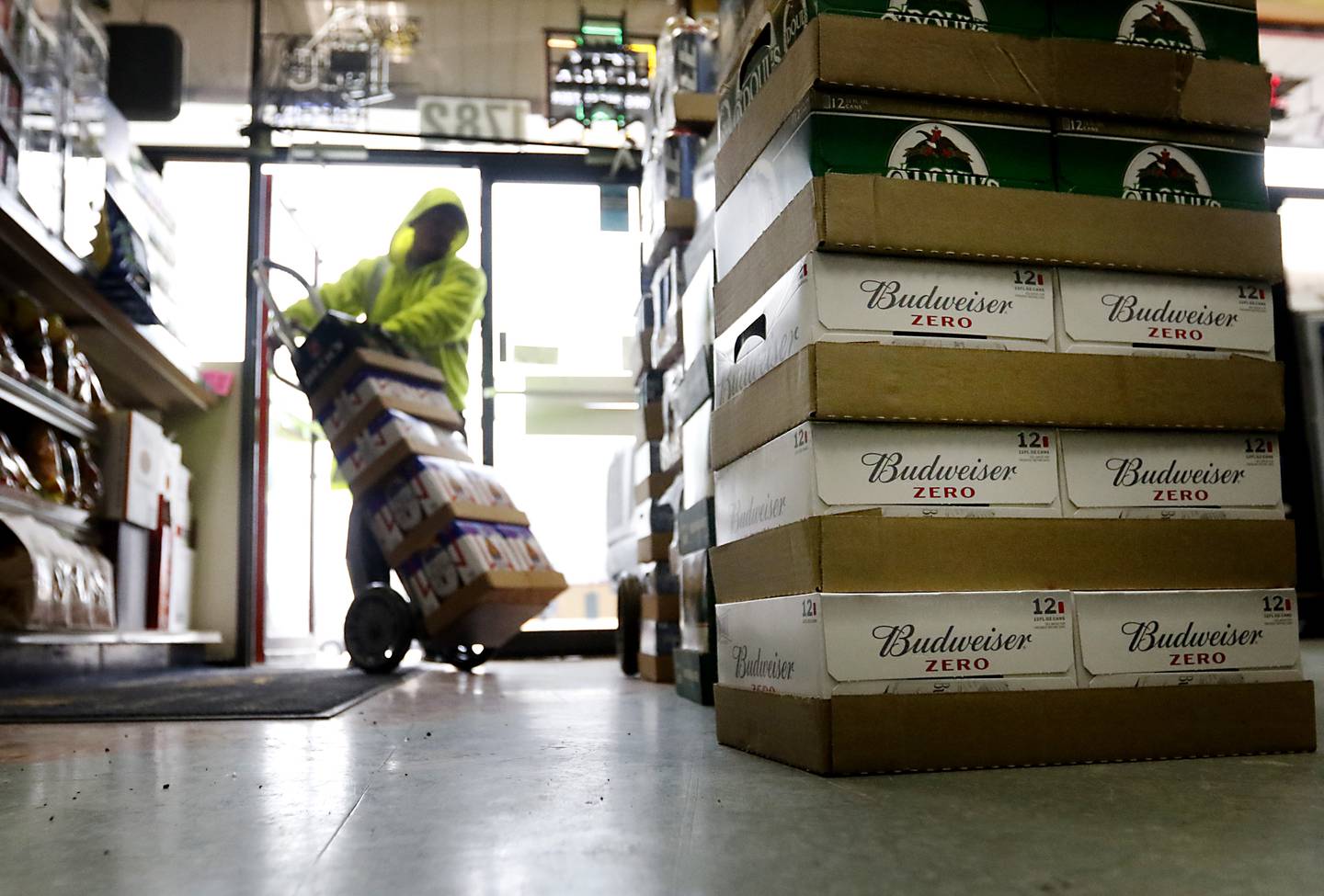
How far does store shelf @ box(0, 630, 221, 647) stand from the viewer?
3160 millimetres

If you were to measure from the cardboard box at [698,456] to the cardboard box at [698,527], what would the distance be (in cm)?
2

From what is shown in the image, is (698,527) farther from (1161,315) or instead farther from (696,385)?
(1161,315)

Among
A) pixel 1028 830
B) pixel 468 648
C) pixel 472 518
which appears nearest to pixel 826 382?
pixel 1028 830

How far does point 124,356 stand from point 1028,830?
4.16m

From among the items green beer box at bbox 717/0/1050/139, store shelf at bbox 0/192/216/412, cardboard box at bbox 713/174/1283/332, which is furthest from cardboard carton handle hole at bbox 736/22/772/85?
store shelf at bbox 0/192/216/412

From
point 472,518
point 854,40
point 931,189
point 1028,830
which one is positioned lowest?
point 1028,830

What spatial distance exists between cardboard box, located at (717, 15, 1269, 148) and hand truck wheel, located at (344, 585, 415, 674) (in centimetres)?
238

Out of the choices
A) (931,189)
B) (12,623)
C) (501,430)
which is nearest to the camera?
(931,189)

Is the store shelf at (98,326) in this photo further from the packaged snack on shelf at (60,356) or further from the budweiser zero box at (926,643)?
the budweiser zero box at (926,643)

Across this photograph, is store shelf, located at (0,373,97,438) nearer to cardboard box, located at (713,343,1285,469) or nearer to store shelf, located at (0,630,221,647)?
store shelf, located at (0,630,221,647)

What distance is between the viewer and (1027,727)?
4.50ft

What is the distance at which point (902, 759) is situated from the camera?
1.33 metres

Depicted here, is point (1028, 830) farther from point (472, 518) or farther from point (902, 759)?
point (472, 518)

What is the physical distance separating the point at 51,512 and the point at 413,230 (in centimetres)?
170
